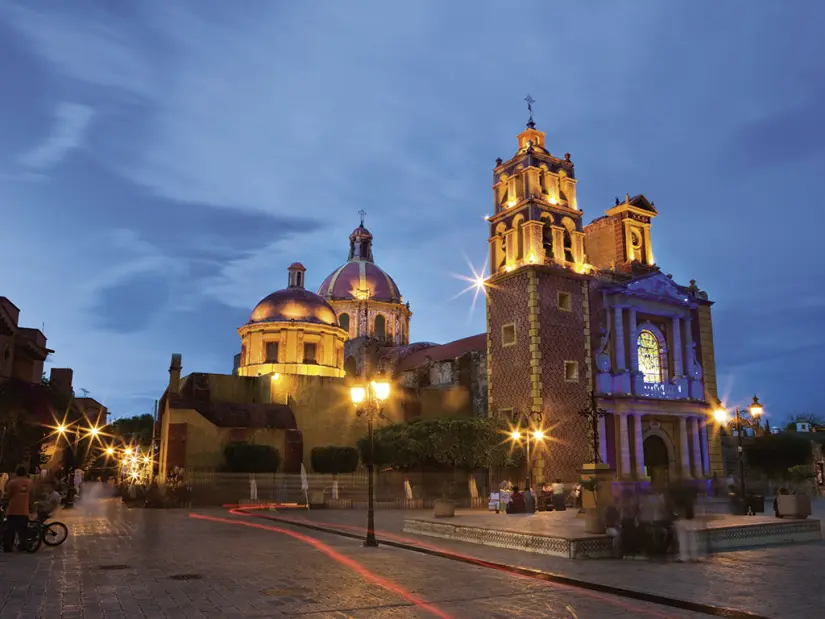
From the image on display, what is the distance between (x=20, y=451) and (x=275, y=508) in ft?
38.0

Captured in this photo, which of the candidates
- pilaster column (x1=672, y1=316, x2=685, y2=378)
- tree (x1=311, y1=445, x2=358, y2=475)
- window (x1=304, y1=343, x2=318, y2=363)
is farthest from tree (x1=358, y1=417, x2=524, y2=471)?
window (x1=304, y1=343, x2=318, y2=363)

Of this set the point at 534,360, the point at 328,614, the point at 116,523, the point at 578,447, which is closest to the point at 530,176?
the point at 534,360

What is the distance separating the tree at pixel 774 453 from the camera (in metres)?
45.4

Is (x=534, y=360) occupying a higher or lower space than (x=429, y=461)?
higher

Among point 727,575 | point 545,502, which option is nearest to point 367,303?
point 545,502

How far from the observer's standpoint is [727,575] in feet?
33.2

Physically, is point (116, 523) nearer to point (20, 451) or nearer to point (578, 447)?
point (20, 451)

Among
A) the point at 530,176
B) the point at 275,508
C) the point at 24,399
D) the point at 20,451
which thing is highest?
the point at 530,176

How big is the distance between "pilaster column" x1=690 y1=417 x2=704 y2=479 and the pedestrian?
32933 mm

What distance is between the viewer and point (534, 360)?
33250mm

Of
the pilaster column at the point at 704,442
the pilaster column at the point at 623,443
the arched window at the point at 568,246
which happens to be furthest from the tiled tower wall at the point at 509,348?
the pilaster column at the point at 704,442

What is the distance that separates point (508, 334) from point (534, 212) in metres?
6.30

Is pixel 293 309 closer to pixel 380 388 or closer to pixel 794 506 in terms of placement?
pixel 380 388

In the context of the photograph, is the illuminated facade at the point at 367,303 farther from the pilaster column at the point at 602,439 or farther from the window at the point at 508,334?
the pilaster column at the point at 602,439
